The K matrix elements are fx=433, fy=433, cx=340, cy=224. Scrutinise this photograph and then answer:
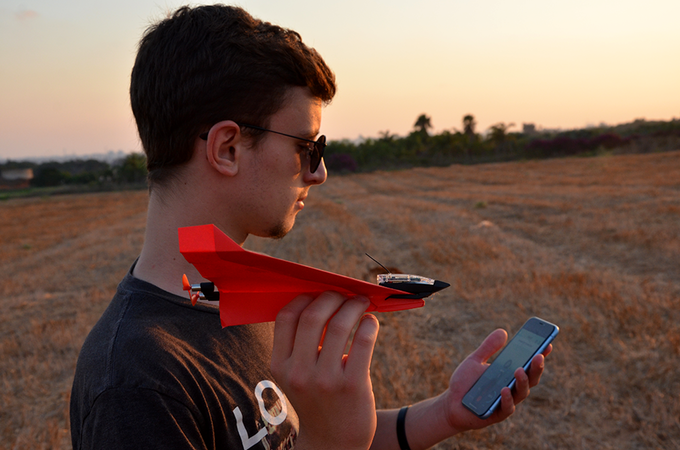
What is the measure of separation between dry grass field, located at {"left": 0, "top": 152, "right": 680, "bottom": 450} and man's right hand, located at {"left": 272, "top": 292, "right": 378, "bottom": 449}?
306 cm

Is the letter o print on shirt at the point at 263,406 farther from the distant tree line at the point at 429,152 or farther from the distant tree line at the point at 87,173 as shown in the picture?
the distant tree line at the point at 429,152

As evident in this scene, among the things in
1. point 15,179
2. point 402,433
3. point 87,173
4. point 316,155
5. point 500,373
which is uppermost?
point 87,173

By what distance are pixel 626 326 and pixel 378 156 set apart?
57.2 m

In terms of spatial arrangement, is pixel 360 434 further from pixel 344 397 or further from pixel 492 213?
pixel 492 213

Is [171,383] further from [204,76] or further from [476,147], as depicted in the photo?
[476,147]

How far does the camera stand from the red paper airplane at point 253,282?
891 mm

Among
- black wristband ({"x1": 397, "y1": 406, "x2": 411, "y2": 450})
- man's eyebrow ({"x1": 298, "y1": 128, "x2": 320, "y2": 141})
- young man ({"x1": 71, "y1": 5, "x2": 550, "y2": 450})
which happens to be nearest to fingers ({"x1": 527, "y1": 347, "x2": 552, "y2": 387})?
young man ({"x1": 71, "y1": 5, "x2": 550, "y2": 450})

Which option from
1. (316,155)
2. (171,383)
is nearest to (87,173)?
(316,155)

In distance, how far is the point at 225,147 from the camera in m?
1.54

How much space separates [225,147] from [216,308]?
57 cm

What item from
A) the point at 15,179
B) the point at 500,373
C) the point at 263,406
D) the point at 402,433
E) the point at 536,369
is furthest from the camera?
the point at 15,179

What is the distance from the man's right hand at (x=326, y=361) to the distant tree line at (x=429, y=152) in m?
54.8

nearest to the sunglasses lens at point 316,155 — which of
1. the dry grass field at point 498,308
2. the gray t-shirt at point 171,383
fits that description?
the gray t-shirt at point 171,383

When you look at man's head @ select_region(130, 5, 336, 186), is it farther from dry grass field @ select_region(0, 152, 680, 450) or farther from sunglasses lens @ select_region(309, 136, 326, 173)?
dry grass field @ select_region(0, 152, 680, 450)
